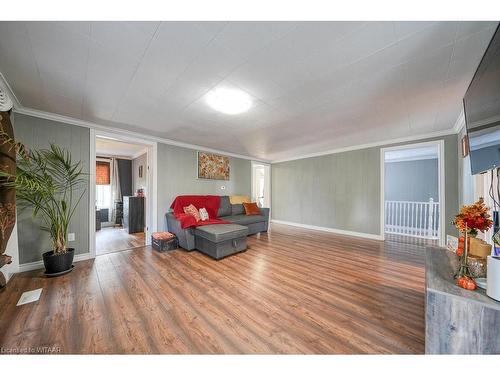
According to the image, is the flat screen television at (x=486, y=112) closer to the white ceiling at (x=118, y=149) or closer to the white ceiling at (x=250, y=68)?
the white ceiling at (x=250, y=68)

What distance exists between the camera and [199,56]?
4.88 feet

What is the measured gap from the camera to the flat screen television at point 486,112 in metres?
1.10

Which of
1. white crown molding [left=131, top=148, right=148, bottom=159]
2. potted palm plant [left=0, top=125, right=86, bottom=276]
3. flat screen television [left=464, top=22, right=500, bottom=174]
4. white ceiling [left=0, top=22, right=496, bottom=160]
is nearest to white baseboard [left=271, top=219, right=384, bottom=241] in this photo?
white ceiling [left=0, top=22, right=496, bottom=160]

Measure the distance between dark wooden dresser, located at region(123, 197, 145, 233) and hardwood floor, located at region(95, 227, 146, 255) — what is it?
0.19 meters

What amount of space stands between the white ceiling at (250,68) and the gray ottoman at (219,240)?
5.78 feet

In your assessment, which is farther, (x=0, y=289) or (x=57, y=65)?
(x=0, y=289)

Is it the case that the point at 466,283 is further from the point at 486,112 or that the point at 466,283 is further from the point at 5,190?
the point at 5,190

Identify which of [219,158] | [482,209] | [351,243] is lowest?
[351,243]

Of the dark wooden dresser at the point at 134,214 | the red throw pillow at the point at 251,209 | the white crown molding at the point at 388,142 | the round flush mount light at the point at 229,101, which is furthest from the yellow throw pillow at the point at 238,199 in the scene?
the round flush mount light at the point at 229,101

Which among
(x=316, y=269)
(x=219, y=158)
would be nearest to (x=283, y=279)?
(x=316, y=269)

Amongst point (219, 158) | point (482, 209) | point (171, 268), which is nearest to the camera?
point (482, 209)

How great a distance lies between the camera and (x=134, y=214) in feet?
15.6
